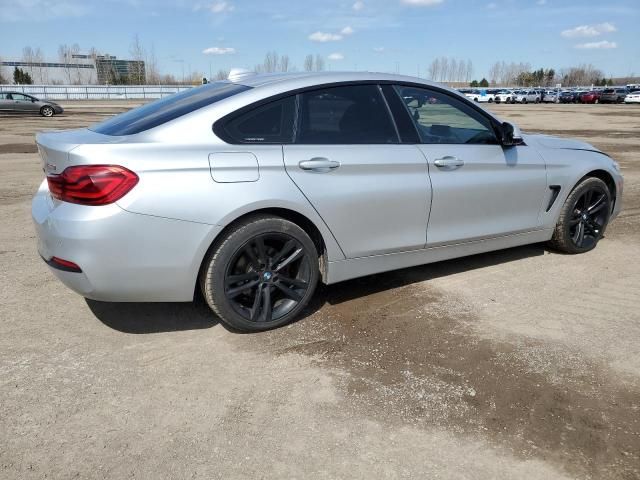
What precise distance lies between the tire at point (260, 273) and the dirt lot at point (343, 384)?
0.16m

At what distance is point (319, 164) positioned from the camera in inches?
141

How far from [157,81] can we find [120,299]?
100 metres

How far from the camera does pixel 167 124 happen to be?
132 inches

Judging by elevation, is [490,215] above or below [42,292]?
above

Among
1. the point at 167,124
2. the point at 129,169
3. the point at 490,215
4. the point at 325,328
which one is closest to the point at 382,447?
the point at 325,328

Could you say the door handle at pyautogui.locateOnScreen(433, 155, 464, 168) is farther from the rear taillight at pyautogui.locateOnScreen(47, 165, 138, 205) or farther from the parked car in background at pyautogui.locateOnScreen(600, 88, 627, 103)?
the parked car in background at pyautogui.locateOnScreen(600, 88, 627, 103)

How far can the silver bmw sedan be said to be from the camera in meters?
3.12

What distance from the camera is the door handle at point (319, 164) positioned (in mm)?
3545

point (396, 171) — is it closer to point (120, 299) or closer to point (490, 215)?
point (490, 215)

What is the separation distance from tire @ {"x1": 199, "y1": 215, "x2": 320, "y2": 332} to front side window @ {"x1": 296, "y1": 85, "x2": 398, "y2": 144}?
669 millimetres

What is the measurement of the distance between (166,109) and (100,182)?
2.98 ft

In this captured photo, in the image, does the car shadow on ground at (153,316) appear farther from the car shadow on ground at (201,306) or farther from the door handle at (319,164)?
the door handle at (319,164)

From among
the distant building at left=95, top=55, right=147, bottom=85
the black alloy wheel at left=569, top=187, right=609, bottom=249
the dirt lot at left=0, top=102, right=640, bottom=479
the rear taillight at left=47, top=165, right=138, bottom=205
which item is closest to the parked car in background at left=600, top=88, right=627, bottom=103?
the black alloy wheel at left=569, top=187, right=609, bottom=249

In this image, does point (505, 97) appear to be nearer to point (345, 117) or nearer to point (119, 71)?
point (345, 117)
